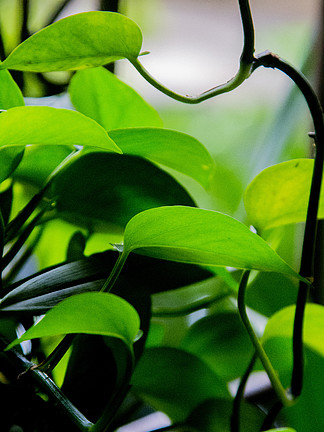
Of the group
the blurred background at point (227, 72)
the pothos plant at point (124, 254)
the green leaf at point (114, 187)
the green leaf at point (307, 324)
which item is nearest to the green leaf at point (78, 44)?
the pothos plant at point (124, 254)

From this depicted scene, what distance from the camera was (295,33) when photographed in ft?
3.02

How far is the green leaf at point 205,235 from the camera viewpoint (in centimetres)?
23

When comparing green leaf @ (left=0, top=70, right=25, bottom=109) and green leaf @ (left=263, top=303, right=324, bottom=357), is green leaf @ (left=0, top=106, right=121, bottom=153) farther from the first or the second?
green leaf @ (left=263, top=303, right=324, bottom=357)

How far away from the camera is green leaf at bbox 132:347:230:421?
38 cm

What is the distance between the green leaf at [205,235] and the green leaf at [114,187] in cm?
12

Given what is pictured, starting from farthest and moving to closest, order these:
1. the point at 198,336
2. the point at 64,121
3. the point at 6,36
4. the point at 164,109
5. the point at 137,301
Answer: the point at 164,109 < the point at 6,36 < the point at 198,336 < the point at 137,301 < the point at 64,121

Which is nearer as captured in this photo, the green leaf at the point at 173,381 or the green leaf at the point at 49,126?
the green leaf at the point at 49,126

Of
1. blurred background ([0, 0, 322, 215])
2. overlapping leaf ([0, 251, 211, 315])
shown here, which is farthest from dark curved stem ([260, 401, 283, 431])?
blurred background ([0, 0, 322, 215])

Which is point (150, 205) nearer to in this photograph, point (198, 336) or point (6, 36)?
point (198, 336)

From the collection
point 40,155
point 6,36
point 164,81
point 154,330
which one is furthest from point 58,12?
point 154,330

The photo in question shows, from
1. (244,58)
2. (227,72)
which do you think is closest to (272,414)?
(244,58)

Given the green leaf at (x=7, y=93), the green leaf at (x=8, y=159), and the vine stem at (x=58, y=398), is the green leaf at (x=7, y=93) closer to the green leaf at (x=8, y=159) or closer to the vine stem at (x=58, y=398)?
the green leaf at (x=8, y=159)

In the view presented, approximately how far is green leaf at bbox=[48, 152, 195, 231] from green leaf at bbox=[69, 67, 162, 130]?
7cm

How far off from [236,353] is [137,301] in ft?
0.59
